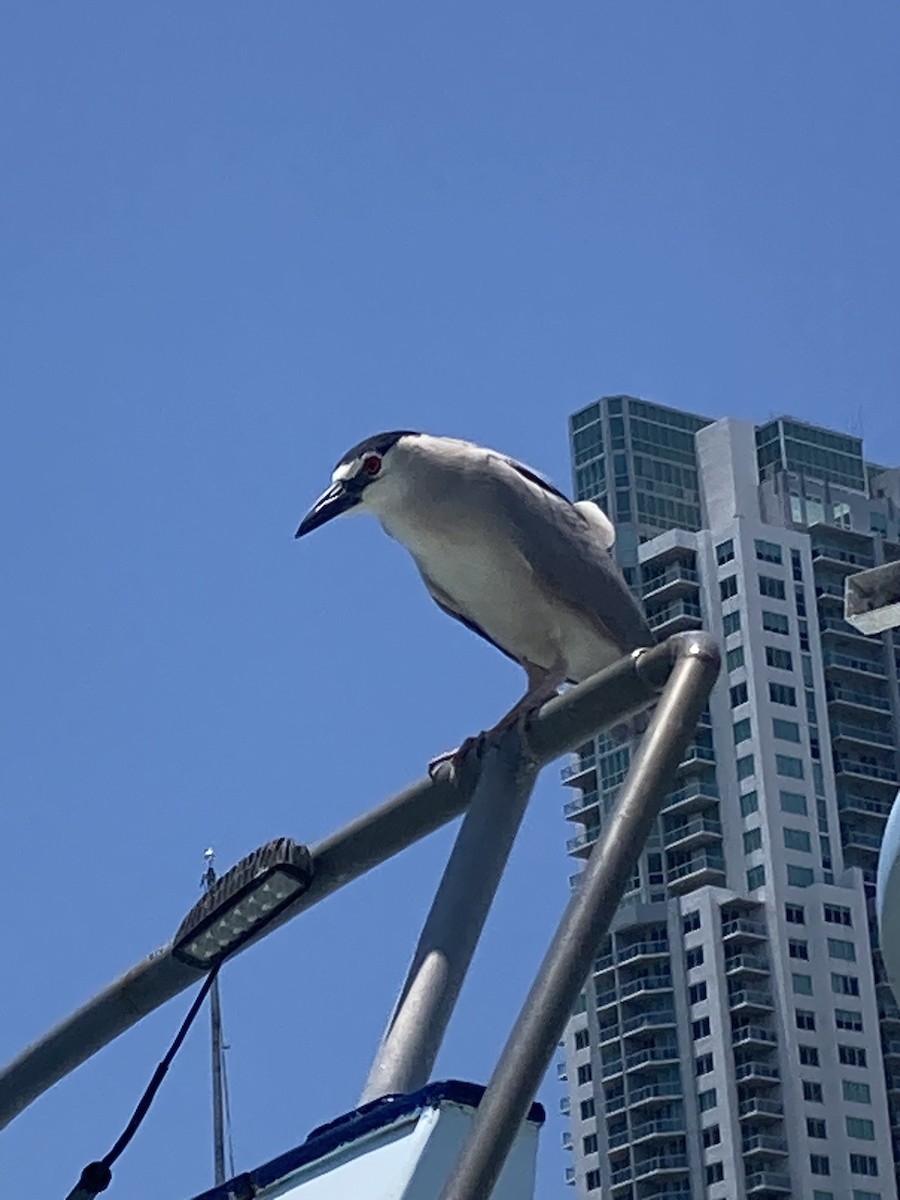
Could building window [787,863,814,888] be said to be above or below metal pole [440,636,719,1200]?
above

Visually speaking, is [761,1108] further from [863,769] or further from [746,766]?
[863,769]

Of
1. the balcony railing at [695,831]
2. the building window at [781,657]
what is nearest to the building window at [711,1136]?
the balcony railing at [695,831]

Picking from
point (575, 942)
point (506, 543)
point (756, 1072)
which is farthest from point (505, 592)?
point (756, 1072)

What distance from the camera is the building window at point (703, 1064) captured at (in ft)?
248

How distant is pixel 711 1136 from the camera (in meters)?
75.3

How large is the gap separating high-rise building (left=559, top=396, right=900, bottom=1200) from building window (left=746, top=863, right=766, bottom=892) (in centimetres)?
4

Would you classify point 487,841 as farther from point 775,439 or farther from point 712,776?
point 775,439

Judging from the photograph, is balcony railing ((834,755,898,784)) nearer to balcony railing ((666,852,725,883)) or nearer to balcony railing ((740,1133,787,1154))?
balcony railing ((666,852,725,883))

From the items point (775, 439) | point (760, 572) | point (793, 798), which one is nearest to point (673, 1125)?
point (793, 798)

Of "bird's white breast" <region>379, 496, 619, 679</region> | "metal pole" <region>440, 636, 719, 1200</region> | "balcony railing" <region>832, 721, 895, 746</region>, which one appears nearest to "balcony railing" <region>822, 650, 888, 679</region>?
"balcony railing" <region>832, 721, 895, 746</region>

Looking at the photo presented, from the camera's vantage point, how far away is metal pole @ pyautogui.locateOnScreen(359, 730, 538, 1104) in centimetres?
672

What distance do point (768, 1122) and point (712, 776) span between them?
10.4 meters

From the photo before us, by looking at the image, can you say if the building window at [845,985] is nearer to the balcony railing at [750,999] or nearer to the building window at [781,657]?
the balcony railing at [750,999]

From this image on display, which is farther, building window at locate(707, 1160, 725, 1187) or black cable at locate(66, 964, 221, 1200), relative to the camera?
building window at locate(707, 1160, 725, 1187)
